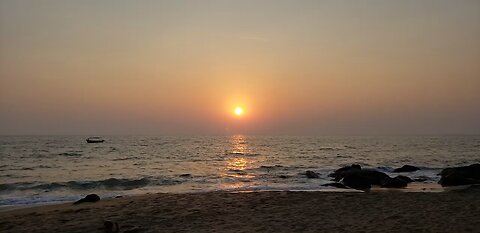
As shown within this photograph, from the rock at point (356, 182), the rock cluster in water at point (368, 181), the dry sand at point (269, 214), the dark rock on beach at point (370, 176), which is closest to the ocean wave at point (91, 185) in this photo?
the dry sand at point (269, 214)

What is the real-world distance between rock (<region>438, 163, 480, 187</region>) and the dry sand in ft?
22.1

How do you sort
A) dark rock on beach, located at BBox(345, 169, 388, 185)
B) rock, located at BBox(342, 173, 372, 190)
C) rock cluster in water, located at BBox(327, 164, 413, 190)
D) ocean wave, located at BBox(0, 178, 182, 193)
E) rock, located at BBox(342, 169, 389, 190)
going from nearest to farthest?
rock, located at BBox(342, 173, 372, 190), rock cluster in water, located at BBox(327, 164, 413, 190), rock, located at BBox(342, 169, 389, 190), dark rock on beach, located at BBox(345, 169, 388, 185), ocean wave, located at BBox(0, 178, 182, 193)

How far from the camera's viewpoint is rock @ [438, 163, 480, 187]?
2601 centimetres

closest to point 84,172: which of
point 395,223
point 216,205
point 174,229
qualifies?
point 216,205

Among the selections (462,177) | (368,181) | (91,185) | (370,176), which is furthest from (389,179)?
(91,185)

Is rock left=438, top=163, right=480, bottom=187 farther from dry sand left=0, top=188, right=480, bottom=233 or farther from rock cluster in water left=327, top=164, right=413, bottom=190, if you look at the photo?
dry sand left=0, top=188, right=480, bottom=233

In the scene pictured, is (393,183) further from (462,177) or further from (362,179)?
(462,177)

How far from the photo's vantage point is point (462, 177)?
1054 inches

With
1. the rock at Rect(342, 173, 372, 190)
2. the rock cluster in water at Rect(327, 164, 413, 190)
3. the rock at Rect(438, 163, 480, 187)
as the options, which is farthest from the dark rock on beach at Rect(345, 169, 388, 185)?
the rock at Rect(438, 163, 480, 187)

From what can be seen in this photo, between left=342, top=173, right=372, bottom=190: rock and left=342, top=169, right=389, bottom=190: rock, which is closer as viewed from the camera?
left=342, top=173, right=372, bottom=190: rock

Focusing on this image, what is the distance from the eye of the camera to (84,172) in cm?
3859

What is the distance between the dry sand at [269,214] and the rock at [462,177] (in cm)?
674

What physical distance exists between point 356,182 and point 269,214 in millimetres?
13415

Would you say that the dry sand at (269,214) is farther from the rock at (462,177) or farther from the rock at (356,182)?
the rock at (462,177)
